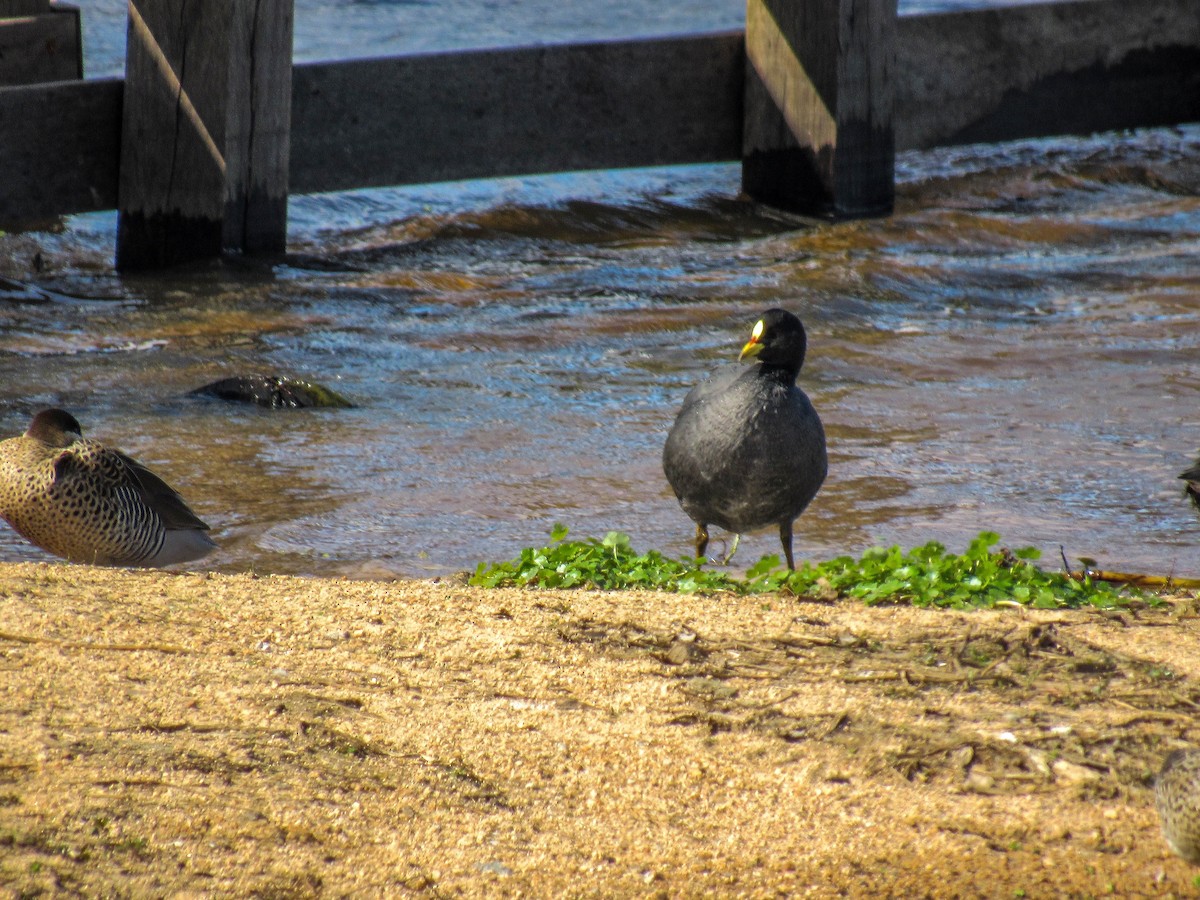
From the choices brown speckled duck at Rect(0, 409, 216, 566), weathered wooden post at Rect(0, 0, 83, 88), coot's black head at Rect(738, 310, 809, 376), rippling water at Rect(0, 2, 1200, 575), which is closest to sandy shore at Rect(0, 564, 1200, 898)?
brown speckled duck at Rect(0, 409, 216, 566)

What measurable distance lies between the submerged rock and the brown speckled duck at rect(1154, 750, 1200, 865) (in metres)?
5.65

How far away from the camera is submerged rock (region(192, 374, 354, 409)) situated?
8039 mm

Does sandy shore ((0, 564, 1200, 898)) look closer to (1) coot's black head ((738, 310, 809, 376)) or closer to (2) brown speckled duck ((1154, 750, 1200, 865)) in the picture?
(2) brown speckled duck ((1154, 750, 1200, 865))

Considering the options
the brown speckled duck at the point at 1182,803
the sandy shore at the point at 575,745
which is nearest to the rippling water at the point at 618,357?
the sandy shore at the point at 575,745

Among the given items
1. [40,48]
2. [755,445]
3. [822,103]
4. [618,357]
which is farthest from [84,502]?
[822,103]

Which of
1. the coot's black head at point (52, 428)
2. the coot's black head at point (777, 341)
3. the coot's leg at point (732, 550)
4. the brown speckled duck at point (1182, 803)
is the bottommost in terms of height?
the coot's leg at point (732, 550)

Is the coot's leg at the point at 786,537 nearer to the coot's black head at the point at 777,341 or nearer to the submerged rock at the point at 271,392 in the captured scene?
the coot's black head at the point at 777,341

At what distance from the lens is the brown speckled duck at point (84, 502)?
5.45 metres

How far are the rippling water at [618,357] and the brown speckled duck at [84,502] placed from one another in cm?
44

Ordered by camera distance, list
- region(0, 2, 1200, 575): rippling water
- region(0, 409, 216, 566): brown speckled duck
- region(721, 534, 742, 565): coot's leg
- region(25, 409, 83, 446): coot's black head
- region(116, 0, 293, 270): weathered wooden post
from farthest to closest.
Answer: region(116, 0, 293, 270): weathered wooden post → region(0, 2, 1200, 575): rippling water → region(721, 534, 742, 565): coot's leg → region(25, 409, 83, 446): coot's black head → region(0, 409, 216, 566): brown speckled duck

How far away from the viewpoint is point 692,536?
21.5 feet

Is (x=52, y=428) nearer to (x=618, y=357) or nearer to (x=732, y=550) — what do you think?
(x=732, y=550)

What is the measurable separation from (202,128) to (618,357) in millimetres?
3172

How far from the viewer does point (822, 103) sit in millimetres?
11344
